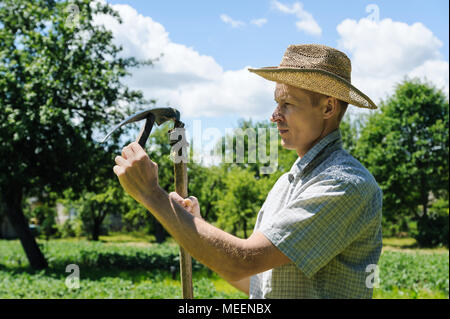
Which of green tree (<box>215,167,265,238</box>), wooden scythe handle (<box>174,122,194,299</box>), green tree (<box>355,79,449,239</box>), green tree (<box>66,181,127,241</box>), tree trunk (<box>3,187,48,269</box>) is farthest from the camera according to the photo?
green tree (<box>66,181,127,241</box>)

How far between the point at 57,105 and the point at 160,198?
12935 millimetres

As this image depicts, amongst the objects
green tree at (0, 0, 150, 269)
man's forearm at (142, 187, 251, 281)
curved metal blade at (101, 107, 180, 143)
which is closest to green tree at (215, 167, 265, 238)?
green tree at (0, 0, 150, 269)

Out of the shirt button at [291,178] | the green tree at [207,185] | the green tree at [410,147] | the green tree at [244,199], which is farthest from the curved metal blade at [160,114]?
the green tree at [410,147]

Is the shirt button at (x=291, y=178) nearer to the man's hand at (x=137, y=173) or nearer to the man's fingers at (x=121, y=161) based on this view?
the man's hand at (x=137, y=173)

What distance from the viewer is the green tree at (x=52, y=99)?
12.6m

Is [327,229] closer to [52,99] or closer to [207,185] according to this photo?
[52,99]

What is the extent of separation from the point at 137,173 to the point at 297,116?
0.80 m

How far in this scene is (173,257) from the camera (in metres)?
17.5

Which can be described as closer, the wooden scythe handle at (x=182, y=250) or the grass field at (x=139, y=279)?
the wooden scythe handle at (x=182, y=250)

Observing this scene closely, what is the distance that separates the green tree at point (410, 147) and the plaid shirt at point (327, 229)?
1195 inches

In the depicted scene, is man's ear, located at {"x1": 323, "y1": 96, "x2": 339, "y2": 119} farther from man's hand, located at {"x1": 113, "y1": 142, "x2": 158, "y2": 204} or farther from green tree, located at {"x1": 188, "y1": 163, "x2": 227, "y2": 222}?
green tree, located at {"x1": 188, "y1": 163, "x2": 227, "y2": 222}

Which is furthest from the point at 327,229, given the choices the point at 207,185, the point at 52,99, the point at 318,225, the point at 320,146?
the point at 207,185

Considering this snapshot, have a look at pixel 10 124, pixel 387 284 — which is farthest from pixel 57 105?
pixel 387 284

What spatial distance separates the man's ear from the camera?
1972 millimetres
